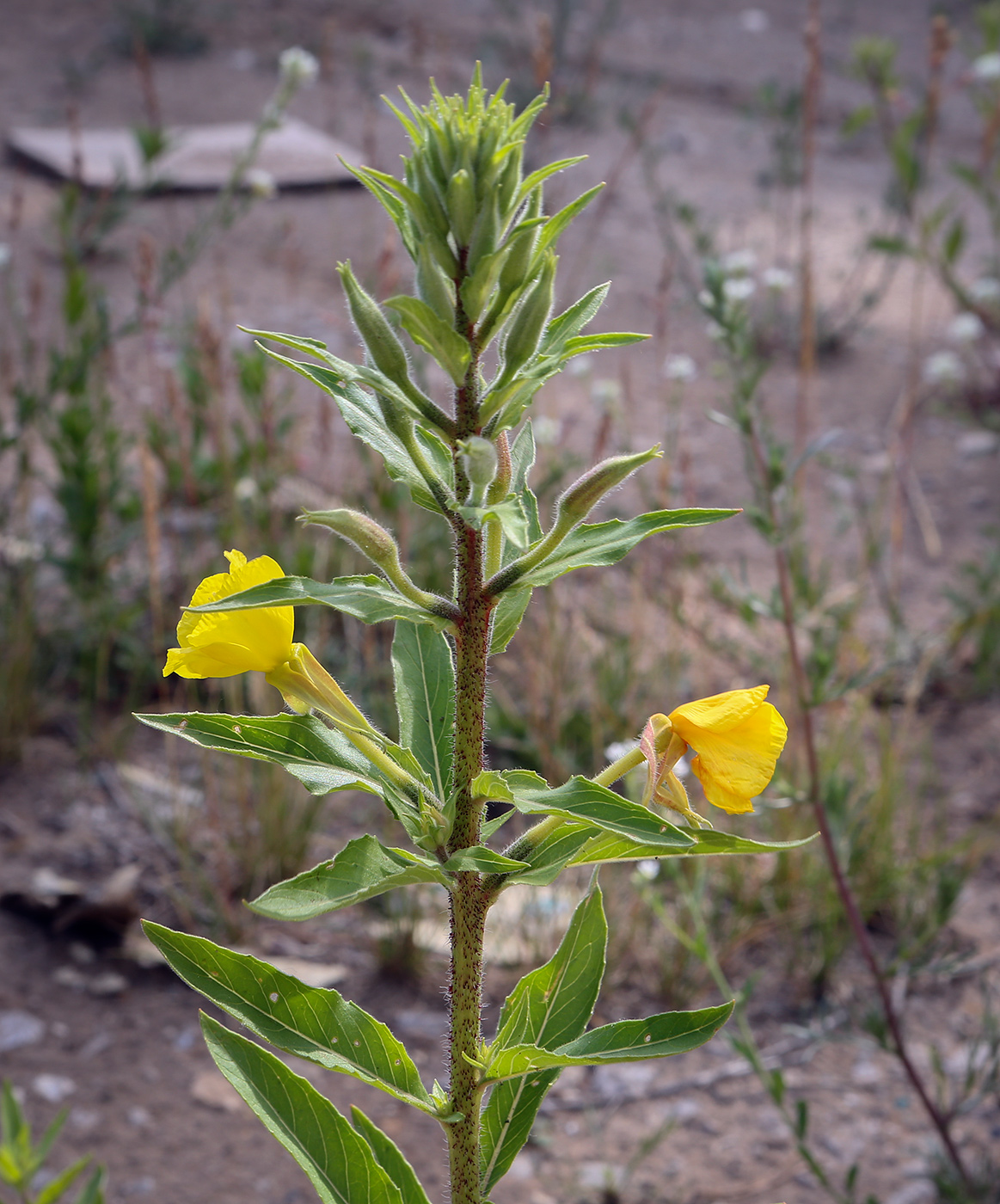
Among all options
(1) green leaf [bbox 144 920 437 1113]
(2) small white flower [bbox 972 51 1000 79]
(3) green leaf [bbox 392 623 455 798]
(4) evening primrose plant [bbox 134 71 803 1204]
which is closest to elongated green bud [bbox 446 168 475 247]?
(4) evening primrose plant [bbox 134 71 803 1204]

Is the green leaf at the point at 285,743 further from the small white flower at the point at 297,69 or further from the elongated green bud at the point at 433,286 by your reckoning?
the small white flower at the point at 297,69

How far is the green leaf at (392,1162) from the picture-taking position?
38.1 inches

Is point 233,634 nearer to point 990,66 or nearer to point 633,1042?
point 633,1042

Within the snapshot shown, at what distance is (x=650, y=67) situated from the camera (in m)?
9.25

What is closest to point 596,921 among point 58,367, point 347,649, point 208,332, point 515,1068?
point 515,1068

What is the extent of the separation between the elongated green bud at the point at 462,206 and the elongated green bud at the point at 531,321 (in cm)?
6

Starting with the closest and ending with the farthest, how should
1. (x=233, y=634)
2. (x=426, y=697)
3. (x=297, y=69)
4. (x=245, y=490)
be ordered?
1. (x=233, y=634)
2. (x=426, y=697)
3. (x=297, y=69)
4. (x=245, y=490)

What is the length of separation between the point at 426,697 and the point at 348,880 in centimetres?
21

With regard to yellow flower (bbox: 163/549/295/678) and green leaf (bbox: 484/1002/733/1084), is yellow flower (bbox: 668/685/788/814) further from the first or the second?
yellow flower (bbox: 163/549/295/678)

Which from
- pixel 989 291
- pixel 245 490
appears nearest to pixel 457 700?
pixel 245 490

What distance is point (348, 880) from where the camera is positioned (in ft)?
2.61

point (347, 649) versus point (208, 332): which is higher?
point (208, 332)

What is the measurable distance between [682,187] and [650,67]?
2.81 meters

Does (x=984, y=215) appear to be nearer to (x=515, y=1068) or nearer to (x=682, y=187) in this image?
(x=682, y=187)
